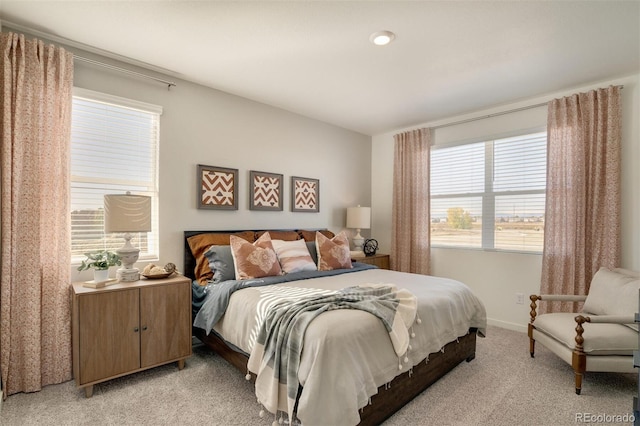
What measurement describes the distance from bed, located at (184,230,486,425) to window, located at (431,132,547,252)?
147 cm

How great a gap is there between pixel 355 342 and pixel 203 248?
75.7 inches

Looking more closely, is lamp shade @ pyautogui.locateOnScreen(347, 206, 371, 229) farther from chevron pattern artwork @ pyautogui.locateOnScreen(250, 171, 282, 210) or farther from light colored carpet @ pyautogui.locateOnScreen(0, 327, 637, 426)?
light colored carpet @ pyautogui.locateOnScreen(0, 327, 637, 426)

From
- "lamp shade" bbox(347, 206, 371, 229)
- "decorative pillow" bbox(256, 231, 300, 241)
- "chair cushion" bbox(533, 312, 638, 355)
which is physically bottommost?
"chair cushion" bbox(533, 312, 638, 355)

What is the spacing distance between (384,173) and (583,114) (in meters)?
2.47

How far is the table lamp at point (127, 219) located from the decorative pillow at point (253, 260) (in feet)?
2.48

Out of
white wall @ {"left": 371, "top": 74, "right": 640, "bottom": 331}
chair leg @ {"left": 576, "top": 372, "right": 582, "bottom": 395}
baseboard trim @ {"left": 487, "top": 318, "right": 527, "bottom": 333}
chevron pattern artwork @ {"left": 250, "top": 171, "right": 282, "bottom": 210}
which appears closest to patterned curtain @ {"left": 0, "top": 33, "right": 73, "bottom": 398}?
chevron pattern artwork @ {"left": 250, "top": 171, "right": 282, "bottom": 210}

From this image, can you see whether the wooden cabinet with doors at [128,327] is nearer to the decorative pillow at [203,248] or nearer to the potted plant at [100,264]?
the potted plant at [100,264]

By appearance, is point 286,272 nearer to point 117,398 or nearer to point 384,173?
point 117,398

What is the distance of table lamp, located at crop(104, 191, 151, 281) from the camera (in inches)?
91.0

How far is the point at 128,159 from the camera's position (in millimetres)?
2793

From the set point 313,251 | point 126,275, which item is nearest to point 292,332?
point 126,275

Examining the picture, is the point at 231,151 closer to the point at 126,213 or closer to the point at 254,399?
the point at 126,213

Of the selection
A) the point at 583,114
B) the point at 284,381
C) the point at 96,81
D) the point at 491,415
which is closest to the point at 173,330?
the point at 284,381

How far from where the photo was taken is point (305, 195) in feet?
13.6
